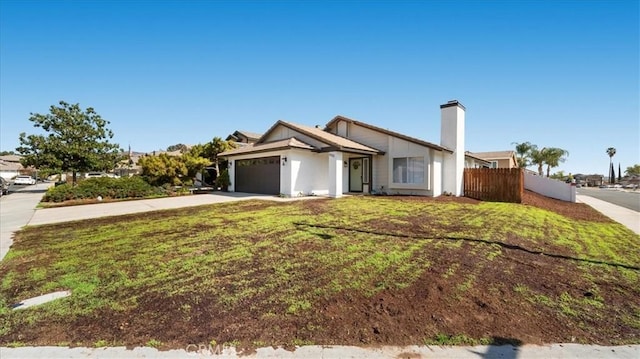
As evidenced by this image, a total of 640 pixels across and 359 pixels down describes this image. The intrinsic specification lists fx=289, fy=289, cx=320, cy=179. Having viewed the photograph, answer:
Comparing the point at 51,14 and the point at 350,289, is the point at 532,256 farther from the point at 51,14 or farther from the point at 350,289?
the point at 51,14

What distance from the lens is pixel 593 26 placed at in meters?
10.4

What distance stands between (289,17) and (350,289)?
12.3 meters

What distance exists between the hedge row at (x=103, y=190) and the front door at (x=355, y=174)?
42.8ft

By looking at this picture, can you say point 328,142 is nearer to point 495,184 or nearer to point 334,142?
point 334,142

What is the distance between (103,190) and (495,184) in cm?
2277

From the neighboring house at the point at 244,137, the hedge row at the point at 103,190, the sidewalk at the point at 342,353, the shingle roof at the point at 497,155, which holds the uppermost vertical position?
the neighboring house at the point at 244,137

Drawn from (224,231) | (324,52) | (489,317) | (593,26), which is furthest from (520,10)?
(224,231)

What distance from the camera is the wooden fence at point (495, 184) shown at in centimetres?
1500

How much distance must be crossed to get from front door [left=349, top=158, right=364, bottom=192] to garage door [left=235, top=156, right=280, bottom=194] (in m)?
5.13

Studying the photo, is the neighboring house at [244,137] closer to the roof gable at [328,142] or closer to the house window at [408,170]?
the roof gable at [328,142]

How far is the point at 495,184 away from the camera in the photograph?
15.8 m

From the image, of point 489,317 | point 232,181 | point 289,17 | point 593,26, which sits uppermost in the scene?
point 289,17

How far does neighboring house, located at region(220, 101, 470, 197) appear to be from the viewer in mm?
16531

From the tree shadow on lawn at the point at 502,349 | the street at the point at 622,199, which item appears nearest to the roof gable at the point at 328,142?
the tree shadow on lawn at the point at 502,349
